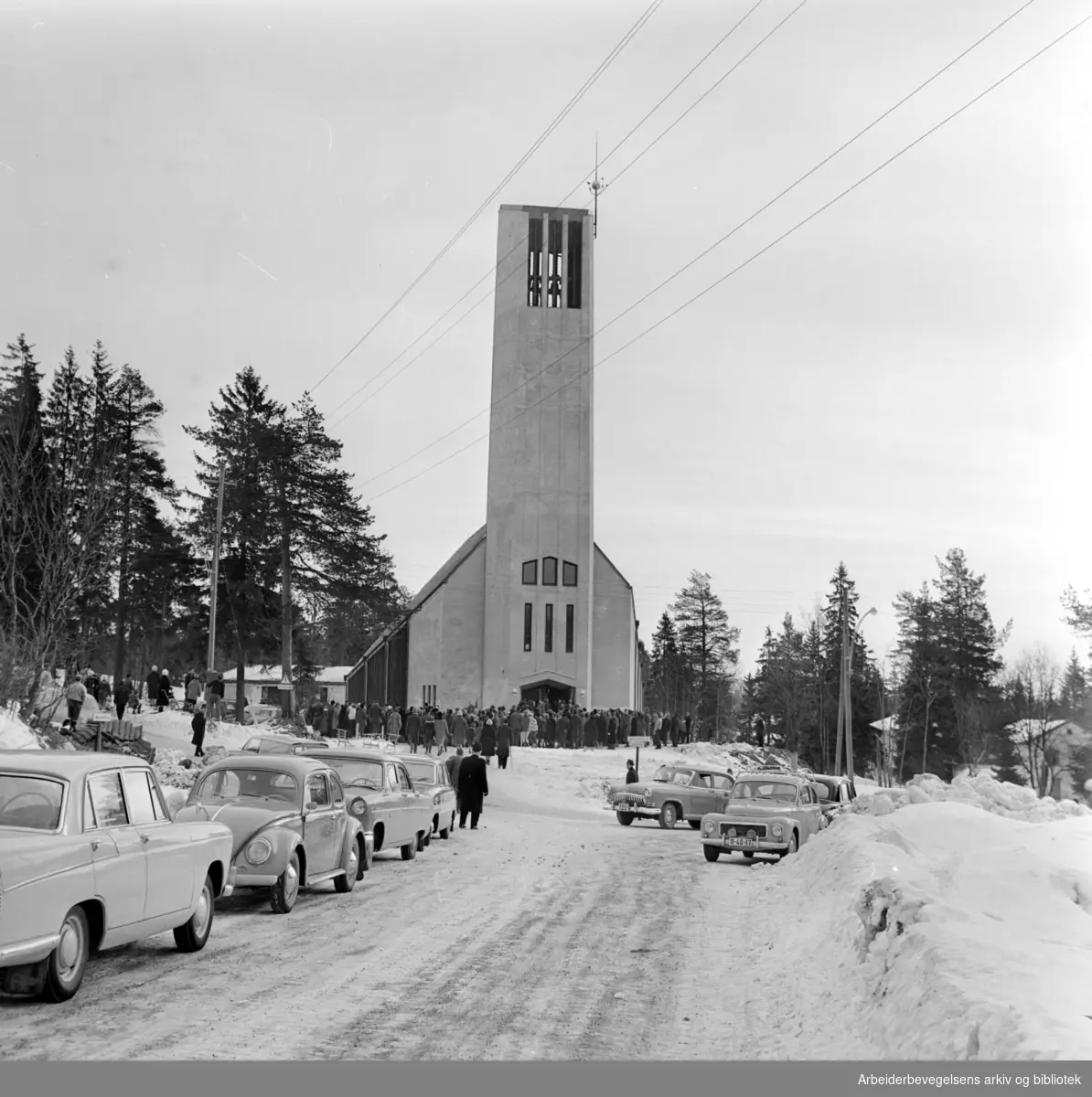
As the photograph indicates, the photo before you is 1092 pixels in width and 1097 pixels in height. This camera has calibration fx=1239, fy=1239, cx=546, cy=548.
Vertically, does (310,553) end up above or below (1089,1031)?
above

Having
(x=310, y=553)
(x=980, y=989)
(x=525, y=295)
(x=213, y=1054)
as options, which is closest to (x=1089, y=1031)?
(x=980, y=989)

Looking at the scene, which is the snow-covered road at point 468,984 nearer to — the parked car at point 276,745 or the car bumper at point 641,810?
the parked car at point 276,745

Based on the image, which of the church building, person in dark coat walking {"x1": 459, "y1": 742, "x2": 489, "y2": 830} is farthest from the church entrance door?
person in dark coat walking {"x1": 459, "y1": 742, "x2": 489, "y2": 830}

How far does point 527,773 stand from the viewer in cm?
3841

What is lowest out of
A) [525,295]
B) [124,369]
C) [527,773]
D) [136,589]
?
[527,773]

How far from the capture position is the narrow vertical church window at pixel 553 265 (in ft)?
208

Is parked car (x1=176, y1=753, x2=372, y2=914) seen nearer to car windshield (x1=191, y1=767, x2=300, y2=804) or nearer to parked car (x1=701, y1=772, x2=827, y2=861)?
car windshield (x1=191, y1=767, x2=300, y2=804)

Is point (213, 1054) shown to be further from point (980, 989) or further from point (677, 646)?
point (677, 646)

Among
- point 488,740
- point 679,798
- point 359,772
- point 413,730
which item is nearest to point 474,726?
point 413,730

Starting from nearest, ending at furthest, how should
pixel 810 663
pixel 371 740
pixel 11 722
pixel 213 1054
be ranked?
pixel 213 1054
pixel 11 722
pixel 371 740
pixel 810 663

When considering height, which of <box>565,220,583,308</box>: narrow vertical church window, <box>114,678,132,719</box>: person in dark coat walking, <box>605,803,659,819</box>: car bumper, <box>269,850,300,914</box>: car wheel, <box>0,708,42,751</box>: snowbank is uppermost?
<box>565,220,583,308</box>: narrow vertical church window

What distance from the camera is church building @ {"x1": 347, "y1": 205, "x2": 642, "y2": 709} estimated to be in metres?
62.3

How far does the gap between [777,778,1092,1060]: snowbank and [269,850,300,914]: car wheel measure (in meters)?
5.35

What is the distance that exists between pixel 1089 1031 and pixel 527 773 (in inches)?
1301
